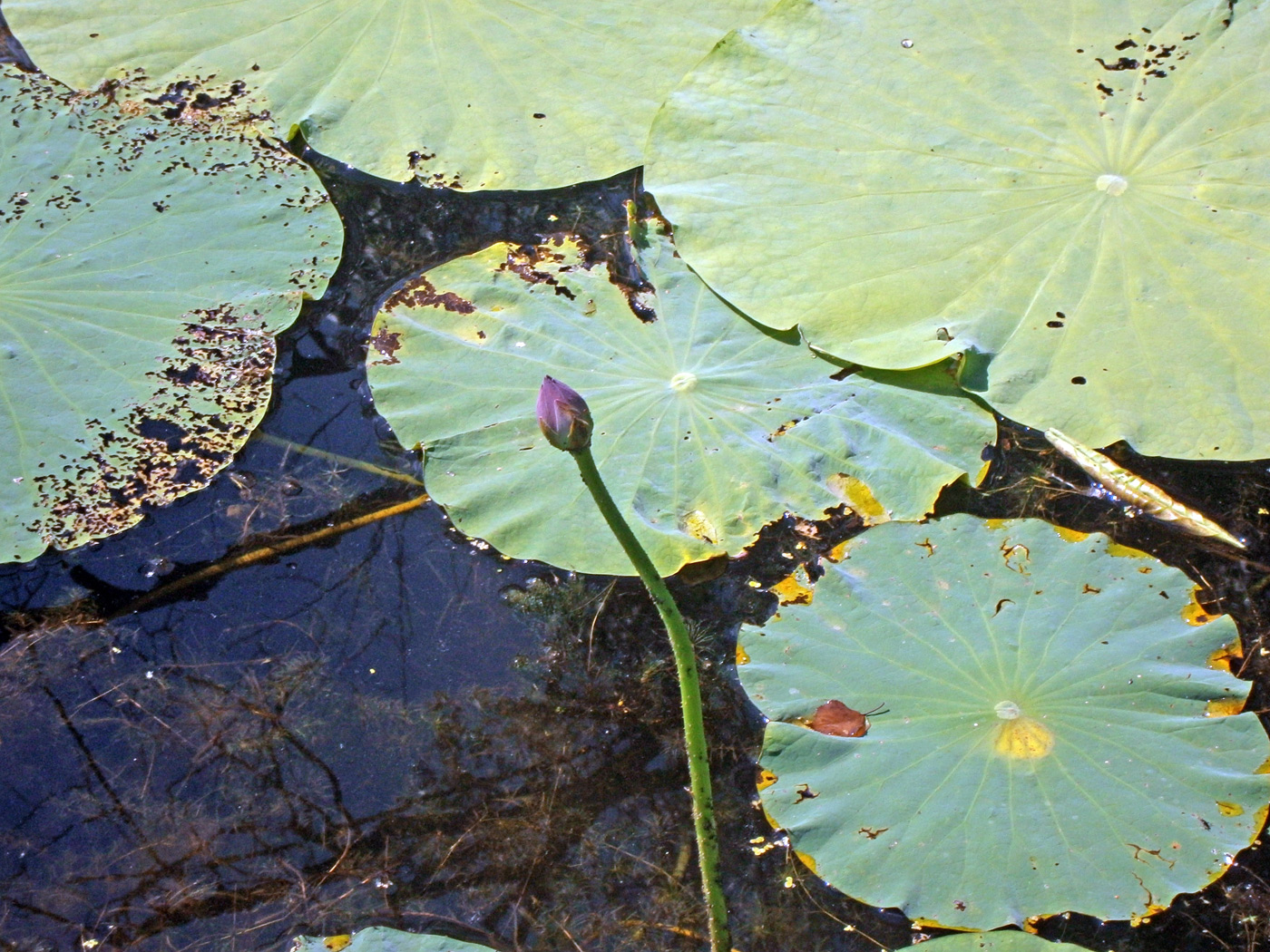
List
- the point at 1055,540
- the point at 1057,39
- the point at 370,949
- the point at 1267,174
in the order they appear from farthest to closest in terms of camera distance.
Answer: the point at 1057,39 → the point at 1267,174 → the point at 1055,540 → the point at 370,949

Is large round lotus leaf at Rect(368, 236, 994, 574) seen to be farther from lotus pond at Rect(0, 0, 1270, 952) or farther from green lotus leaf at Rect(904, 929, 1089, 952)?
green lotus leaf at Rect(904, 929, 1089, 952)

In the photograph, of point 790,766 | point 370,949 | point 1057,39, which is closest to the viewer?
point 370,949

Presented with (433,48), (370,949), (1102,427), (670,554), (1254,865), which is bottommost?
(370,949)

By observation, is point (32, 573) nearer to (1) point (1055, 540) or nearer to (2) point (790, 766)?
(2) point (790, 766)

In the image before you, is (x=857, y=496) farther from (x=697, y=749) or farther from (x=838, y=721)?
(x=697, y=749)

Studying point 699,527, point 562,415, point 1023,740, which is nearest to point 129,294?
point 699,527

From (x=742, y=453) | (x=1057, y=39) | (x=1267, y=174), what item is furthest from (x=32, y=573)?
(x=1267, y=174)
